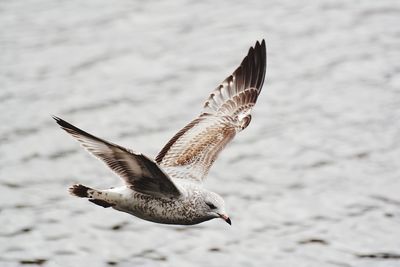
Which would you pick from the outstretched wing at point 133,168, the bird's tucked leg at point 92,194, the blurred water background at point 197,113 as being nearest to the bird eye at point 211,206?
the outstretched wing at point 133,168

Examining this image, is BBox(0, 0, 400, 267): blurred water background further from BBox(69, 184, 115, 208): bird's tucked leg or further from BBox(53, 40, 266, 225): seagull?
BBox(69, 184, 115, 208): bird's tucked leg

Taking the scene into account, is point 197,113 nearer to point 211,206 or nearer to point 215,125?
point 215,125

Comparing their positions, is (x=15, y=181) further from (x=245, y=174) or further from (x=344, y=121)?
(x=344, y=121)

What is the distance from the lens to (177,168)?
9719mm

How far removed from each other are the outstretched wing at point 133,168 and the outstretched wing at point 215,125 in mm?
730

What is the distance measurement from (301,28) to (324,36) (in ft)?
1.82

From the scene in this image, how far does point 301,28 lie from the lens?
61.3ft

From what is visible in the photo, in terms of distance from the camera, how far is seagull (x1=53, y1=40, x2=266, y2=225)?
333 inches

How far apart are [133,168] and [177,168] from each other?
1.10 m

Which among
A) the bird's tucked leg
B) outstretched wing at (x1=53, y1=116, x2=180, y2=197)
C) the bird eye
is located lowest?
the bird eye

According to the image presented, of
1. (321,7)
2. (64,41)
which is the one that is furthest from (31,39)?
(321,7)

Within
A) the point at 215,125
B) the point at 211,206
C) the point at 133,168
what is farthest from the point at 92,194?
the point at 215,125

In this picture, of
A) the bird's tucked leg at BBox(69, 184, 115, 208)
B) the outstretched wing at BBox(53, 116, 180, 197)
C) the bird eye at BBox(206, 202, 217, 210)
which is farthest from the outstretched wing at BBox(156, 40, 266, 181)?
the bird's tucked leg at BBox(69, 184, 115, 208)

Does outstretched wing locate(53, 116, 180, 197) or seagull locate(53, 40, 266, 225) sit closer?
outstretched wing locate(53, 116, 180, 197)
